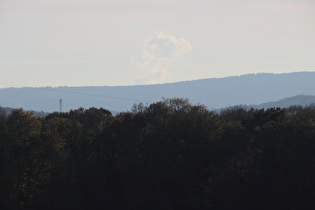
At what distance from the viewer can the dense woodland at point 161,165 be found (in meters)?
52.6

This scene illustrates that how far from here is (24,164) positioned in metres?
55.9

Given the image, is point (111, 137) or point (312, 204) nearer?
point (312, 204)

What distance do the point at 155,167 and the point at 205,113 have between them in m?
8.05

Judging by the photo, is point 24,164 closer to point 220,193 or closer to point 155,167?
point 155,167

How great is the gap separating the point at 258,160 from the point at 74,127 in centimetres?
1880

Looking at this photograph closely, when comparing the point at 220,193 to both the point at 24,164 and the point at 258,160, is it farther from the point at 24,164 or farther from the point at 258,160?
the point at 24,164

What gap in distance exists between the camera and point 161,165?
53.8 m

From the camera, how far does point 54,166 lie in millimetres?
55125

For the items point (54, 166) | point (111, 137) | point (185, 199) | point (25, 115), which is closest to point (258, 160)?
point (185, 199)

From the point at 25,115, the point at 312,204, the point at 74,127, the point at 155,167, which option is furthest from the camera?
the point at 74,127

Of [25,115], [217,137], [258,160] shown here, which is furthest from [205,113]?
[25,115]

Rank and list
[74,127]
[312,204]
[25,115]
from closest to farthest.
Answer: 1. [312,204]
2. [25,115]
3. [74,127]

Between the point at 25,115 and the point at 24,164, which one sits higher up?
the point at 25,115

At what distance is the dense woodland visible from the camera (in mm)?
52625
